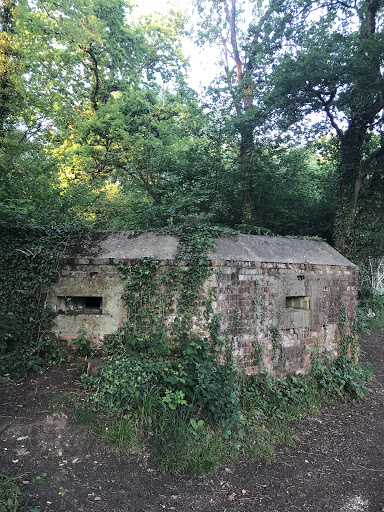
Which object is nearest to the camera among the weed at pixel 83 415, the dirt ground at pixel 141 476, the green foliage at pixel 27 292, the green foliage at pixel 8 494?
the green foliage at pixel 8 494

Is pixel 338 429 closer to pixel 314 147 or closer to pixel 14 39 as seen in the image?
pixel 14 39

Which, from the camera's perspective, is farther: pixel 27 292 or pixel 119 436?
pixel 27 292

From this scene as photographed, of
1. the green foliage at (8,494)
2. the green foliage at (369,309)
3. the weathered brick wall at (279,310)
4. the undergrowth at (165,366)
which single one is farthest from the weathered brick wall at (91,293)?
the green foliage at (369,309)

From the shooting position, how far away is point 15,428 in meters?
3.36

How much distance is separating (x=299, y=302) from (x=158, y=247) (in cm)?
281

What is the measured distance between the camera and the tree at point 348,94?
7.98 metres

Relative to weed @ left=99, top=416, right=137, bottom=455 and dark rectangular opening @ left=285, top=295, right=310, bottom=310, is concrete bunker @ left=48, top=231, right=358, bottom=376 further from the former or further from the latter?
weed @ left=99, top=416, right=137, bottom=455

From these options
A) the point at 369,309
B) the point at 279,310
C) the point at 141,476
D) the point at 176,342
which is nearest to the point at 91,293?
the point at 176,342

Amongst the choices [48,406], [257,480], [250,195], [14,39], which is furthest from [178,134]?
[257,480]

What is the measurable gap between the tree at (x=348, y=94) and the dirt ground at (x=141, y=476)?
717cm

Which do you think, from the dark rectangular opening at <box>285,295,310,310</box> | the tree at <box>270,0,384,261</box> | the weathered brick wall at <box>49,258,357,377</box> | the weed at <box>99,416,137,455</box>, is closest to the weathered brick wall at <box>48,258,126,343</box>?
the weathered brick wall at <box>49,258,357,377</box>

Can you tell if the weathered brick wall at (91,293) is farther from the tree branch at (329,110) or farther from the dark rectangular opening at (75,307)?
the tree branch at (329,110)

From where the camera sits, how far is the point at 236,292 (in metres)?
4.66

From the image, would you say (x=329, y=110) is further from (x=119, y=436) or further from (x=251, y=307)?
(x=119, y=436)
